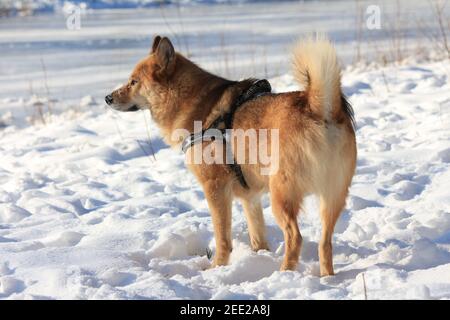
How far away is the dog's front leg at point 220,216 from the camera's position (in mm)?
4105

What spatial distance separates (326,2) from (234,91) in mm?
15084

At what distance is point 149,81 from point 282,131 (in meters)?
1.24

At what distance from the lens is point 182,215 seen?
4816mm

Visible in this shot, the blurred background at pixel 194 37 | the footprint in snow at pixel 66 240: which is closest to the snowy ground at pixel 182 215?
the footprint in snow at pixel 66 240

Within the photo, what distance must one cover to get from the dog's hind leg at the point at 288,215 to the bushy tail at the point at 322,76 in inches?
18.2

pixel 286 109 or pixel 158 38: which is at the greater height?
pixel 158 38

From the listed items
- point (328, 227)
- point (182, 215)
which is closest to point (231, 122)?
point (328, 227)

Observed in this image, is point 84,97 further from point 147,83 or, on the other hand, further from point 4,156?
point 147,83

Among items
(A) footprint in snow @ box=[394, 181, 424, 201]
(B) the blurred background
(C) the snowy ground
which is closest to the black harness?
(C) the snowy ground

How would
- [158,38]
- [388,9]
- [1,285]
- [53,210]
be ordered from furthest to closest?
[388,9], [53,210], [158,38], [1,285]

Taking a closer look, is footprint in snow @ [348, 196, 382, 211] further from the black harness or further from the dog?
the black harness

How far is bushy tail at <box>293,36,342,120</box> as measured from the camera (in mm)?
3453

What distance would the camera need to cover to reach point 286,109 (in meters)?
3.67

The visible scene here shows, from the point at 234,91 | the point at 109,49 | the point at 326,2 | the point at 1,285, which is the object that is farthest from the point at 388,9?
the point at 1,285
